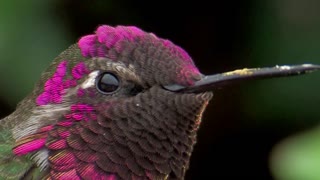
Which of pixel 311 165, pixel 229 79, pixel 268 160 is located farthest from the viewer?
pixel 268 160

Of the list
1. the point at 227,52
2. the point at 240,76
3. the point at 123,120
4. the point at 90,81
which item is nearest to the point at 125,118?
the point at 123,120

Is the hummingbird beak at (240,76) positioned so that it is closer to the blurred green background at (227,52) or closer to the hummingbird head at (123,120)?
the hummingbird head at (123,120)

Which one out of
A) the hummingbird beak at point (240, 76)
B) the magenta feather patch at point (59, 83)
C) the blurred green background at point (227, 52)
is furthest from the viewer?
the blurred green background at point (227, 52)

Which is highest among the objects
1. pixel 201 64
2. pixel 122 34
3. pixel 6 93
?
pixel 122 34

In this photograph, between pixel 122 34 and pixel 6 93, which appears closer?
pixel 122 34

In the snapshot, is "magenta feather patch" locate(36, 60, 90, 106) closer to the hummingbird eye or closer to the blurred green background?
the hummingbird eye

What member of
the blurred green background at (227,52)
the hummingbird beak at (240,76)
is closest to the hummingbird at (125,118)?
the hummingbird beak at (240,76)

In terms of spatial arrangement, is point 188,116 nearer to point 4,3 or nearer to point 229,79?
point 229,79

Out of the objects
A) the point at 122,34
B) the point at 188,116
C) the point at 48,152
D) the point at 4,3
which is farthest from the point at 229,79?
the point at 4,3
